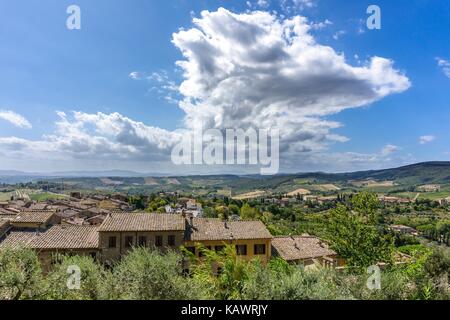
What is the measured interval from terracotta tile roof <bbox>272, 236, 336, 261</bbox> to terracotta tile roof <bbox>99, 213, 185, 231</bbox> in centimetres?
1063

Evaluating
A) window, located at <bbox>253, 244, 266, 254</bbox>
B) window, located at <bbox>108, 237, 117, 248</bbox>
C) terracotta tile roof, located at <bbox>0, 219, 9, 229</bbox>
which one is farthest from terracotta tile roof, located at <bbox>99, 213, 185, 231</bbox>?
terracotta tile roof, located at <bbox>0, 219, 9, 229</bbox>

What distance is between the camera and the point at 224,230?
30469 mm

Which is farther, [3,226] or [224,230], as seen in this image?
[3,226]

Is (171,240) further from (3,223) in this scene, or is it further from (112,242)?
(3,223)

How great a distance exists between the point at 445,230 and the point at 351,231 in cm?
7996

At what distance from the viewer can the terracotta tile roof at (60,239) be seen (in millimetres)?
25734

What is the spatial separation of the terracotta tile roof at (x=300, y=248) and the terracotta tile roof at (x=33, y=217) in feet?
85.1

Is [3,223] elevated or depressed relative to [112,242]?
elevated

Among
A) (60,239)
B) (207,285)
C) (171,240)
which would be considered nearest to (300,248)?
(171,240)

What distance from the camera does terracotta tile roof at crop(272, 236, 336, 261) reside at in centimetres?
3094

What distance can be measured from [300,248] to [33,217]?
29.8 meters

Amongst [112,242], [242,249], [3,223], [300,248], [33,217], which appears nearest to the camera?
[112,242]

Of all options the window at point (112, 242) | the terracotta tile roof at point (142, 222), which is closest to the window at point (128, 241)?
the terracotta tile roof at point (142, 222)
